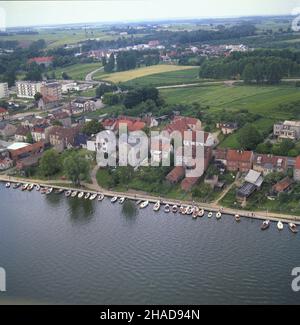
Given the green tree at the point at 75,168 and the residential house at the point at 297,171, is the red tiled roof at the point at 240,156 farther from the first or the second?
the green tree at the point at 75,168

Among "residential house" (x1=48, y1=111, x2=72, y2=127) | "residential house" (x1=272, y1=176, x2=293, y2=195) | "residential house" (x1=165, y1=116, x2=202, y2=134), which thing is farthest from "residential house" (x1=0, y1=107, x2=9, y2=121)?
"residential house" (x1=272, y1=176, x2=293, y2=195)

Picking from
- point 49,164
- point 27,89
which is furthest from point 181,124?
point 27,89

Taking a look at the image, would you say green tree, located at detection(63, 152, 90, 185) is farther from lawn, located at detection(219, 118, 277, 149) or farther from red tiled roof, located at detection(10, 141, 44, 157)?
lawn, located at detection(219, 118, 277, 149)

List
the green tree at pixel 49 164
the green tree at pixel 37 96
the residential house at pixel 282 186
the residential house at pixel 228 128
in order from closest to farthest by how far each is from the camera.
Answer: the residential house at pixel 282 186 → the green tree at pixel 49 164 → the residential house at pixel 228 128 → the green tree at pixel 37 96

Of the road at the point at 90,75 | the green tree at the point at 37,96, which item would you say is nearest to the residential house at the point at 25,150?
the green tree at the point at 37,96

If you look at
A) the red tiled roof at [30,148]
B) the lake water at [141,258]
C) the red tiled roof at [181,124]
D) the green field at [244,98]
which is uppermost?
the green field at [244,98]

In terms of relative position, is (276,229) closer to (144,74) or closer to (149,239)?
(149,239)

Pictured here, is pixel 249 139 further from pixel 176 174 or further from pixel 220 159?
pixel 176 174
